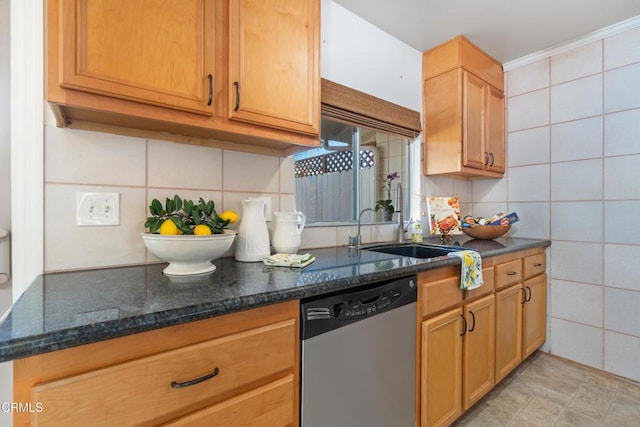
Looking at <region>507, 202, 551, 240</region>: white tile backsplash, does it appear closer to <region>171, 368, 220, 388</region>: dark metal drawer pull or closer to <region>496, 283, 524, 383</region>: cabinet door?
<region>496, 283, 524, 383</region>: cabinet door

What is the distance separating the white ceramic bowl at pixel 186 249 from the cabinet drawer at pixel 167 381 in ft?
1.05

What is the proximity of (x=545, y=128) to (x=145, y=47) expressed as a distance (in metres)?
2.55

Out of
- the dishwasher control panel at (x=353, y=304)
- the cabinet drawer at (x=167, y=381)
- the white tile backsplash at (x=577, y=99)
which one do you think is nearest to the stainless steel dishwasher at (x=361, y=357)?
the dishwasher control panel at (x=353, y=304)

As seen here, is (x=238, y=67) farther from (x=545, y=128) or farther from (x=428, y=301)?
(x=545, y=128)

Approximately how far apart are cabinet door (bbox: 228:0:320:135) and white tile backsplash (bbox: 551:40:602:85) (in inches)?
76.0

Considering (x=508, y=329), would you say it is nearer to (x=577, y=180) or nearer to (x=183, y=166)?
(x=577, y=180)

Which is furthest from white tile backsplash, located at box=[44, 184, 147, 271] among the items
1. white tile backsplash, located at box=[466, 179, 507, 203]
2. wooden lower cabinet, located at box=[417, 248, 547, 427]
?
white tile backsplash, located at box=[466, 179, 507, 203]

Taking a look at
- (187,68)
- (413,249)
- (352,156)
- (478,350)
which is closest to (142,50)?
(187,68)

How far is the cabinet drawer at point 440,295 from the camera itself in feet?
4.05

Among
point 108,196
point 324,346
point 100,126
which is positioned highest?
point 100,126

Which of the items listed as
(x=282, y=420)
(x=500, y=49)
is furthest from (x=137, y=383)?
(x=500, y=49)

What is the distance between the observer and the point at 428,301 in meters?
1.25

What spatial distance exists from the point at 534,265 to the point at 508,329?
543 millimetres

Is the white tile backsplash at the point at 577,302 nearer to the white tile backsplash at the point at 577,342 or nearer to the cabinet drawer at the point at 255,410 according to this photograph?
the white tile backsplash at the point at 577,342
